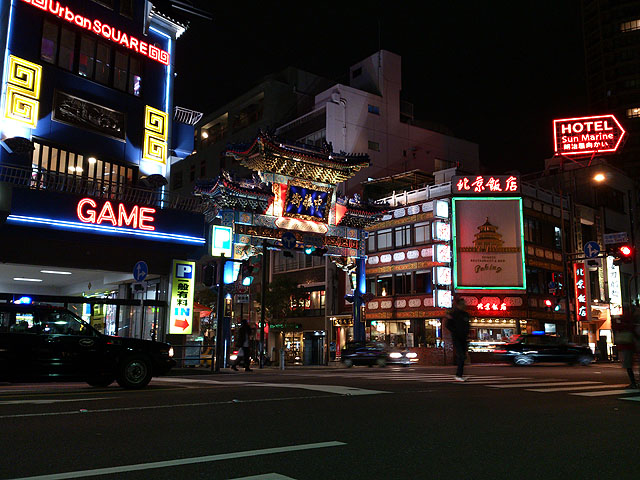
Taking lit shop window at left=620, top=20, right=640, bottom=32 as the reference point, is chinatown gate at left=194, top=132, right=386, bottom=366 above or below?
below

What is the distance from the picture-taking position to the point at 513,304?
4122 centimetres

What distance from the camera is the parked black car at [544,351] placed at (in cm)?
3023

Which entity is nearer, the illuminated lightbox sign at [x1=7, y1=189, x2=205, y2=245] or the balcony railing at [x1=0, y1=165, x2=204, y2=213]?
the illuminated lightbox sign at [x1=7, y1=189, x2=205, y2=245]

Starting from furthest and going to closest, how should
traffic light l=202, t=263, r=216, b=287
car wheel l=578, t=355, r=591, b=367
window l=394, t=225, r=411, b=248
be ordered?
window l=394, t=225, r=411, b=248 → car wheel l=578, t=355, r=591, b=367 → traffic light l=202, t=263, r=216, b=287

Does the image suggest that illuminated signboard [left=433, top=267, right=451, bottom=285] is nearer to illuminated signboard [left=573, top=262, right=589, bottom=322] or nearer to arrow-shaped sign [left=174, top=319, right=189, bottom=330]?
illuminated signboard [left=573, top=262, right=589, bottom=322]

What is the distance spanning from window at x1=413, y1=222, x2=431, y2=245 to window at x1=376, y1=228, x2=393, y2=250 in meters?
2.58

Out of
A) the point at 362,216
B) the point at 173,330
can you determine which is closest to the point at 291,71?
the point at 362,216

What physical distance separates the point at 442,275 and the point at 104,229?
2535 centimetres

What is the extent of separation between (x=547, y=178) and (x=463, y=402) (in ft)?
162

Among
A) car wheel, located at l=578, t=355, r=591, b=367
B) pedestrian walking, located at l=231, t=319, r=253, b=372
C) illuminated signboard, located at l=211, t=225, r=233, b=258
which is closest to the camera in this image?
pedestrian walking, located at l=231, t=319, r=253, b=372

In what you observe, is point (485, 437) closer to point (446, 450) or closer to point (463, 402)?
point (446, 450)

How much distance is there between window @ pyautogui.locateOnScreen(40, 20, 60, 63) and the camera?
23812mm

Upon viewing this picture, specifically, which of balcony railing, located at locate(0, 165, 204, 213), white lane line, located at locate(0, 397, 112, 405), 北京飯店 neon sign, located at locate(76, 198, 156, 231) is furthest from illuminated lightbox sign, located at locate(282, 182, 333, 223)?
white lane line, located at locate(0, 397, 112, 405)

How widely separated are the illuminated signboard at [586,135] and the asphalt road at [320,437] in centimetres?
4476
